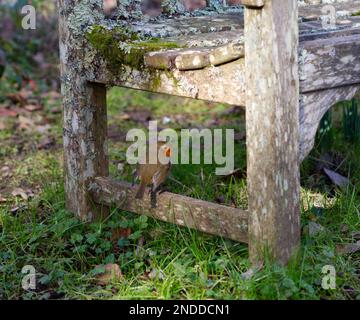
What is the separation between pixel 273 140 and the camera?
2662mm

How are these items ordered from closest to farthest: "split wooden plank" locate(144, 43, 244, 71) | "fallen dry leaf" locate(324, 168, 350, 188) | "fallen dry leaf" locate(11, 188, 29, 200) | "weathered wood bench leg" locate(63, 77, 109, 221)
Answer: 1. "split wooden plank" locate(144, 43, 244, 71)
2. "weathered wood bench leg" locate(63, 77, 109, 221)
3. "fallen dry leaf" locate(324, 168, 350, 188)
4. "fallen dry leaf" locate(11, 188, 29, 200)

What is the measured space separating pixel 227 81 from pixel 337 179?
126 centimetres

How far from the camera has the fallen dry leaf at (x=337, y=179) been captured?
12.4ft

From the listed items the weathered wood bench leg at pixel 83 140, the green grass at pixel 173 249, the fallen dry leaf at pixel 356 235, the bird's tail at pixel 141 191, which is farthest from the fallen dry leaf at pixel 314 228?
the weathered wood bench leg at pixel 83 140

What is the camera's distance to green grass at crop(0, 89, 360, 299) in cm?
279

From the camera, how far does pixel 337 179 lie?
3.85m

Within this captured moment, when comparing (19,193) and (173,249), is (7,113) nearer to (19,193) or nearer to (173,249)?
(19,193)

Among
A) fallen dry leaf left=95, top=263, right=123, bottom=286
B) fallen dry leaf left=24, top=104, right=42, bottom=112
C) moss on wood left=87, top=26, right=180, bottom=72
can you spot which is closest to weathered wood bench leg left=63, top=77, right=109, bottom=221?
moss on wood left=87, top=26, right=180, bottom=72

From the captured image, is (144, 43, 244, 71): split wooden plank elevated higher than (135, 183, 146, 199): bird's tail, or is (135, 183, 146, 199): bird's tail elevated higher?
(144, 43, 244, 71): split wooden plank

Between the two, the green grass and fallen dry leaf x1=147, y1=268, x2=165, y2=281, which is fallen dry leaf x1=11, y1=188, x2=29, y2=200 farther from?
fallen dry leaf x1=147, y1=268, x2=165, y2=281

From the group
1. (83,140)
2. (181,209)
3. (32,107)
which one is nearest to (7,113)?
(32,107)

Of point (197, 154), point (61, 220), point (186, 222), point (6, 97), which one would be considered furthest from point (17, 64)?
point (186, 222)

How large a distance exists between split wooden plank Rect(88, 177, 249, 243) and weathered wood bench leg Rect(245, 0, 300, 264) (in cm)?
11

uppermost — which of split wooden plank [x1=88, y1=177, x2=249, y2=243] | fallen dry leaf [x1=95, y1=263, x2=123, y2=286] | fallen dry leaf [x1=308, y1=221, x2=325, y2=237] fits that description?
split wooden plank [x1=88, y1=177, x2=249, y2=243]
